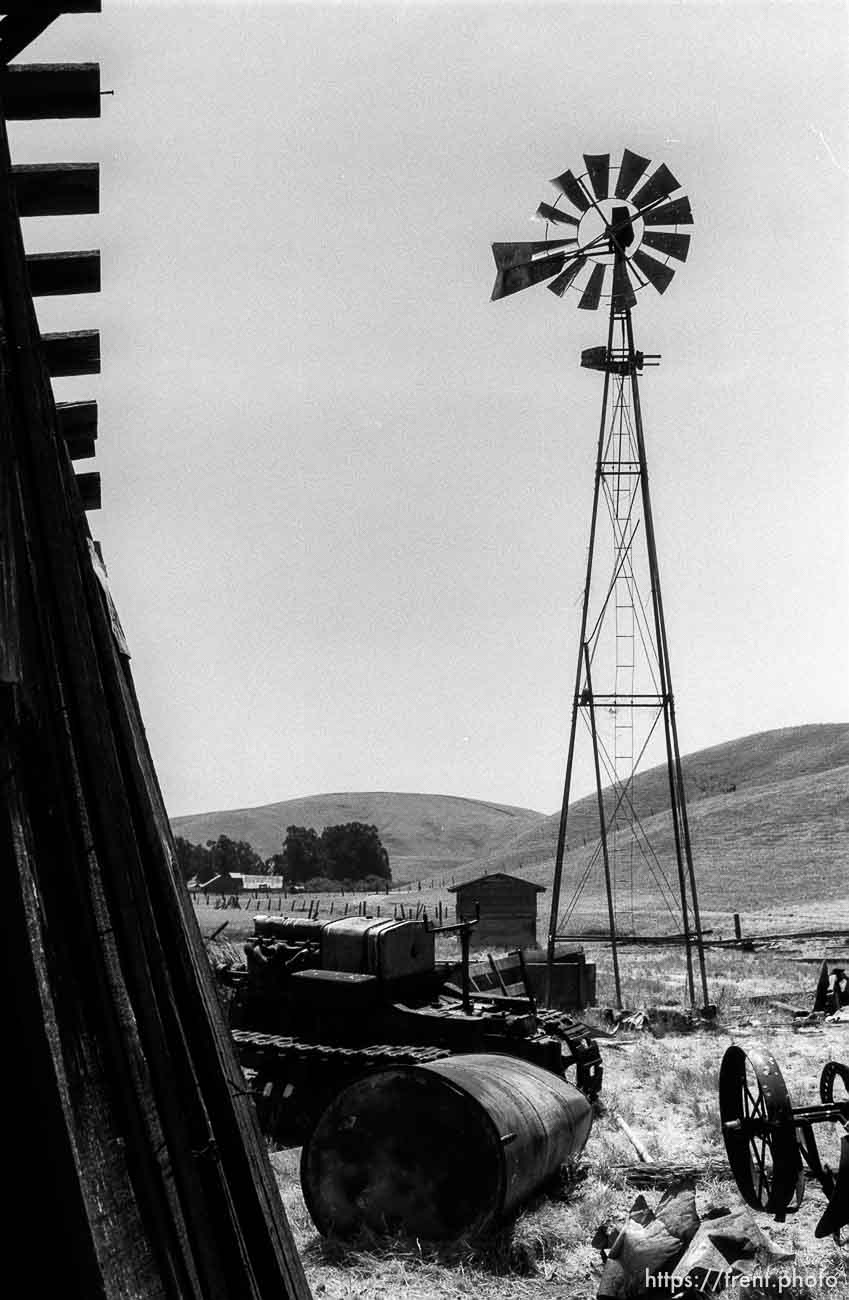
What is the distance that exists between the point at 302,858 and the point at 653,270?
6063 cm

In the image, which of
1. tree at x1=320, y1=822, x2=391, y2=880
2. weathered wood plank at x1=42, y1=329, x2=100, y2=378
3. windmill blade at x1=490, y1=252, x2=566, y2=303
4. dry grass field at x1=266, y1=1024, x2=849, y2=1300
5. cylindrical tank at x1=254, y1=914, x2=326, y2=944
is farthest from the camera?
tree at x1=320, y1=822, x2=391, y2=880

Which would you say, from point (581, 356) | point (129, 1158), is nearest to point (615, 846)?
point (581, 356)

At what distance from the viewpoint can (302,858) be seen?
239 ft

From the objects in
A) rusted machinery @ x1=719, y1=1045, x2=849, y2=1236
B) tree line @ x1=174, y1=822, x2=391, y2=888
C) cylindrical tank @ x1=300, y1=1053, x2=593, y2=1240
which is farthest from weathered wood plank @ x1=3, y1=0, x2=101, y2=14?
tree line @ x1=174, y1=822, x2=391, y2=888

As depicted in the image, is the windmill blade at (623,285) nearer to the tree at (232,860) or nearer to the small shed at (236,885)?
the small shed at (236,885)

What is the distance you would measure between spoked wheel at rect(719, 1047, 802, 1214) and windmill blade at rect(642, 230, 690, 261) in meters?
12.8

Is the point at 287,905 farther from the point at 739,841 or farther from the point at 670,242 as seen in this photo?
the point at 670,242

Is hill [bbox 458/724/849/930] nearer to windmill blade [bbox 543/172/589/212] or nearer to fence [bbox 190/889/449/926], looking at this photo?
fence [bbox 190/889/449/926]

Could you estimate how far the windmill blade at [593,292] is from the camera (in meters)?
17.2

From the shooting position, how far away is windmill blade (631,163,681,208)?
16609 millimetres

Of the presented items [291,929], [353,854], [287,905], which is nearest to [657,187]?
[291,929]

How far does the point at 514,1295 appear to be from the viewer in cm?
688

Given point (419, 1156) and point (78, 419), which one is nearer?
point (78, 419)

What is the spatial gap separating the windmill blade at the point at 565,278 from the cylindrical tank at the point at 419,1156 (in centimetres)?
1260
